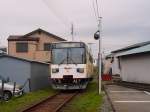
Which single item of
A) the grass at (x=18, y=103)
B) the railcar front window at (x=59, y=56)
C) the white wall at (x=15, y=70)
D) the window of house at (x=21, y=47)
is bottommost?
the grass at (x=18, y=103)

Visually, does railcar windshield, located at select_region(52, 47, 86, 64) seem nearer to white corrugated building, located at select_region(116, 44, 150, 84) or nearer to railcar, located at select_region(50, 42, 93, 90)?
railcar, located at select_region(50, 42, 93, 90)

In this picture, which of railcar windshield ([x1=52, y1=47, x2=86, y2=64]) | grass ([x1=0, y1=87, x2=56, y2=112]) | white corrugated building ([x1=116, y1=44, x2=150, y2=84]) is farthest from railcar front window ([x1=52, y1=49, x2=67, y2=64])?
white corrugated building ([x1=116, y1=44, x2=150, y2=84])

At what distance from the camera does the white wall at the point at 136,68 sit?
1212 inches

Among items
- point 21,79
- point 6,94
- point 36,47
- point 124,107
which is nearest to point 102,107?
point 124,107

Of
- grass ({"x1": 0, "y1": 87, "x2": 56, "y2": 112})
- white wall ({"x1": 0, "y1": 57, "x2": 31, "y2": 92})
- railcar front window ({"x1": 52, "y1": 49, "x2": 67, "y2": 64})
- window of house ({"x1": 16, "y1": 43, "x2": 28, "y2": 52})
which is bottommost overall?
grass ({"x1": 0, "y1": 87, "x2": 56, "y2": 112})

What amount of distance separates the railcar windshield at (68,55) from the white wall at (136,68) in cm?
522

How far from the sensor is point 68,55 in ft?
93.1

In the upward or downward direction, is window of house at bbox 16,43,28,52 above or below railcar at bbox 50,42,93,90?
above

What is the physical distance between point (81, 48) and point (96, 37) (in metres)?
1.52

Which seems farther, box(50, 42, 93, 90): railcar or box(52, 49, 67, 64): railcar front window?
box(52, 49, 67, 64): railcar front window

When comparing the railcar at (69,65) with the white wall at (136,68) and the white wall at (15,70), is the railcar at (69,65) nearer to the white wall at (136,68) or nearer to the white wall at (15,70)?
the white wall at (15,70)

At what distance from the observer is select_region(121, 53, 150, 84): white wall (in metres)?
30.8

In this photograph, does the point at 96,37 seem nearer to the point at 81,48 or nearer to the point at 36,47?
the point at 81,48

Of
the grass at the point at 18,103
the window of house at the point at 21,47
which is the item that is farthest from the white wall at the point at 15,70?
the window of house at the point at 21,47
